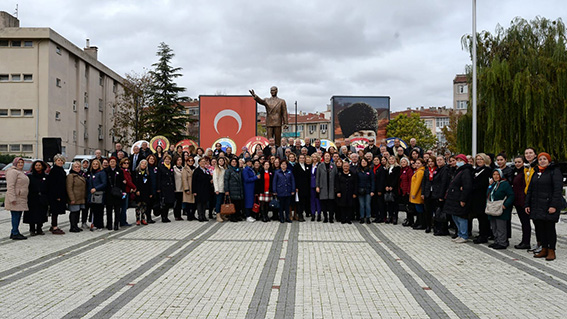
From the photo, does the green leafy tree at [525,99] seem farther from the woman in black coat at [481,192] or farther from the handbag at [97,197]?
the handbag at [97,197]

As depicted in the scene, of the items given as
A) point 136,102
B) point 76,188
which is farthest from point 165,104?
point 76,188

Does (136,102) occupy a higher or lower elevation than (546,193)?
higher

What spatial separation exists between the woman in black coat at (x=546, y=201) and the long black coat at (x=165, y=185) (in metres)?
9.03

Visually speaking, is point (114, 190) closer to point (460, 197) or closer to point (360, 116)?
point (460, 197)

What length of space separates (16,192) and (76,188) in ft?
4.79

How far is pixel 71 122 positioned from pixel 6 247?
39946mm

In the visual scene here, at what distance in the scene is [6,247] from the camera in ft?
33.0

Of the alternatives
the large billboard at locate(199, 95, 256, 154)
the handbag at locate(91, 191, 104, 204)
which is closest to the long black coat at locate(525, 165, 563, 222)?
the handbag at locate(91, 191, 104, 204)

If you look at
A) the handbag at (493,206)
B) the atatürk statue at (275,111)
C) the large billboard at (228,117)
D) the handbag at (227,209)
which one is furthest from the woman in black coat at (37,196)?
the large billboard at (228,117)

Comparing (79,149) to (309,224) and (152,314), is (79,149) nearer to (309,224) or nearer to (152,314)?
(309,224)

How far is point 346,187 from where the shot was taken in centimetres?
1362

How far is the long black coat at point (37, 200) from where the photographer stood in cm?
1121

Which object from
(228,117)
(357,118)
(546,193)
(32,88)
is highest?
(32,88)

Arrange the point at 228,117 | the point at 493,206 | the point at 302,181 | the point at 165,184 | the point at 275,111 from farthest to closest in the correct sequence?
1. the point at 228,117
2. the point at 275,111
3. the point at 302,181
4. the point at 165,184
5. the point at 493,206
